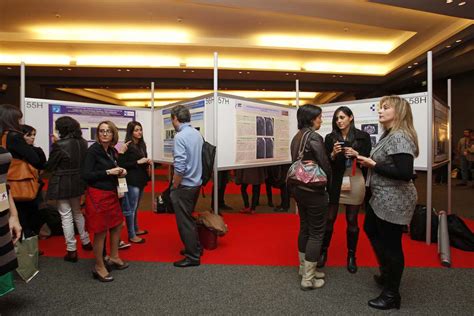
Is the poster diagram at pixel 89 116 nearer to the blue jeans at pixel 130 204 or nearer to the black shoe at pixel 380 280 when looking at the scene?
the blue jeans at pixel 130 204

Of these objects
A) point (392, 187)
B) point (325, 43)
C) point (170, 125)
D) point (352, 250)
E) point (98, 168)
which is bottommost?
point (352, 250)

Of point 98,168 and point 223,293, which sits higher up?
point 98,168

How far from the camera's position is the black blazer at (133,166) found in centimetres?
330

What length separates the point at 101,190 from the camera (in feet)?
7.84

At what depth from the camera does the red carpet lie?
290 cm

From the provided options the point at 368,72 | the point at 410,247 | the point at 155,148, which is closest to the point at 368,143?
the point at 410,247

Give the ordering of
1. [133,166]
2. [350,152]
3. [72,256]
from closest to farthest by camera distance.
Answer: [350,152]
[72,256]
[133,166]

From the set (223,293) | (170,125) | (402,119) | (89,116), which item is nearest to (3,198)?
(223,293)

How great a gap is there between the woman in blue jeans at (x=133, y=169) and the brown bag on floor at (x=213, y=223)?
803 mm

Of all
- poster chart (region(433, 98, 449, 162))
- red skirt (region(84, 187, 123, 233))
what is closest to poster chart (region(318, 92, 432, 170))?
poster chart (region(433, 98, 449, 162))

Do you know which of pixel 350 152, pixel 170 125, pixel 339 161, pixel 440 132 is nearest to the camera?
pixel 350 152

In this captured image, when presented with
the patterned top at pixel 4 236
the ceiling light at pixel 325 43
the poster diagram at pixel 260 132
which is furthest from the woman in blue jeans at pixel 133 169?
the ceiling light at pixel 325 43

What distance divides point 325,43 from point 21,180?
7.71 meters

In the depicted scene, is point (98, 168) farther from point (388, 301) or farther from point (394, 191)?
point (388, 301)
